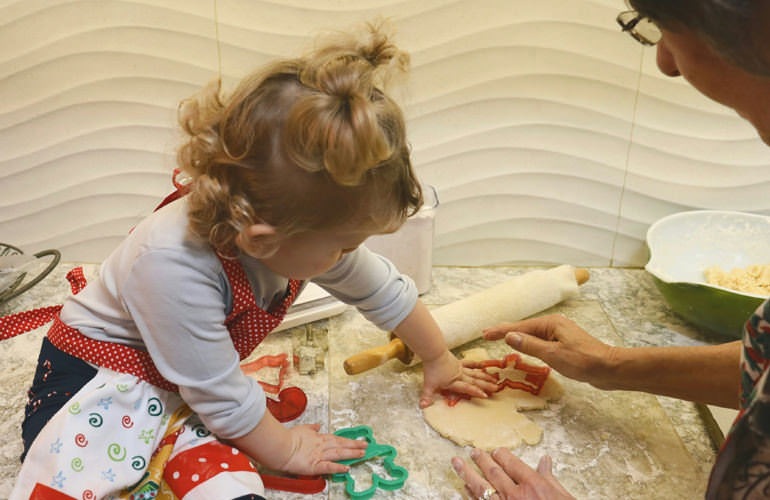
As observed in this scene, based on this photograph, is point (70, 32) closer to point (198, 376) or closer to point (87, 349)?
point (87, 349)

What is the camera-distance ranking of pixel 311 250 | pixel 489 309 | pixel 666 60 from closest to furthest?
1. pixel 666 60
2. pixel 311 250
3. pixel 489 309

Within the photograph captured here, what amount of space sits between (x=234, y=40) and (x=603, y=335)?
82 centimetres

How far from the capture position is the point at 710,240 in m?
1.42

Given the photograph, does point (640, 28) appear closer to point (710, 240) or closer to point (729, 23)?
point (729, 23)

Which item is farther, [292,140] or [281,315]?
[281,315]

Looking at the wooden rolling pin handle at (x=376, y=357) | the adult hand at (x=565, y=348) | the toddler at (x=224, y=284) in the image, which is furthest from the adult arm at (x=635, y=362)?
the toddler at (x=224, y=284)

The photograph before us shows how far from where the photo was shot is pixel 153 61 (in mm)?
1319

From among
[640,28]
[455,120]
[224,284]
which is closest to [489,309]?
[455,120]

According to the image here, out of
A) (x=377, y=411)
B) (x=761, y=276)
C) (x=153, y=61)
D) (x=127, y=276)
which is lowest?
(x=377, y=411)

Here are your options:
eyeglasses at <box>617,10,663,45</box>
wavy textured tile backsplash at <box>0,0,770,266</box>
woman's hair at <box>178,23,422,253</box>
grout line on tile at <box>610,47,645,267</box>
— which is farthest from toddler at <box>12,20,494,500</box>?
grout line on tile at <box>610,47,645,267</box>

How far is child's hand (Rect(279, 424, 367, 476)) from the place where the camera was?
3.06 ft

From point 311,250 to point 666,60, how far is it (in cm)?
40

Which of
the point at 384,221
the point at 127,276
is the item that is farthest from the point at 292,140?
the point at 127,276

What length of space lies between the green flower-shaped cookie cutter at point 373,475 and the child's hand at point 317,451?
1 cm
